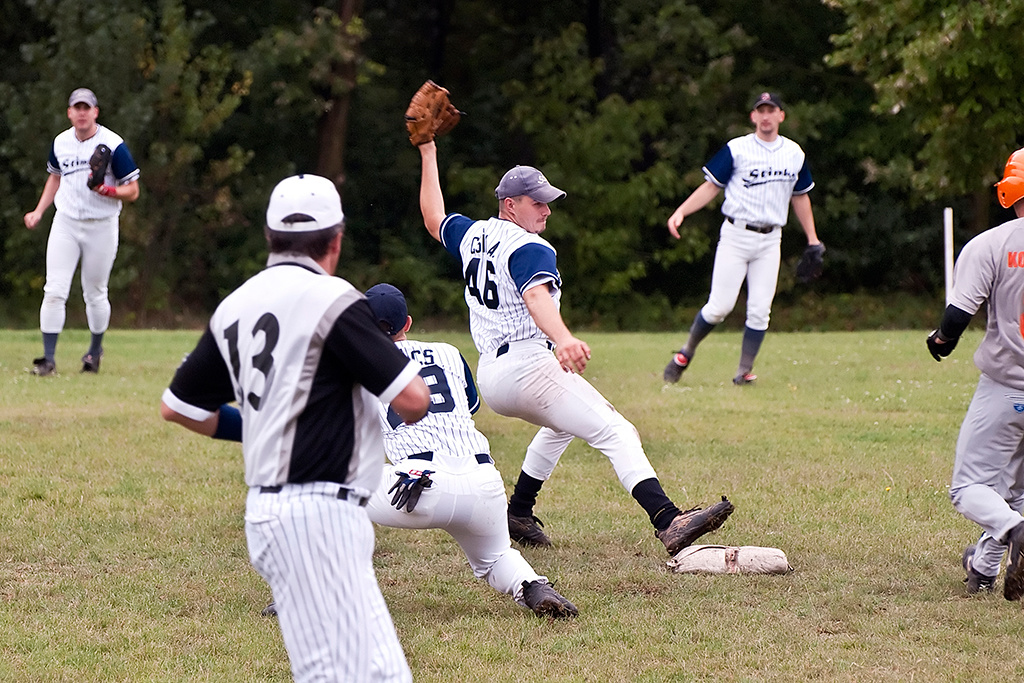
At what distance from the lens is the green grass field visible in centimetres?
490

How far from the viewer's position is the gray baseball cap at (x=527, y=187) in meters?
6.15

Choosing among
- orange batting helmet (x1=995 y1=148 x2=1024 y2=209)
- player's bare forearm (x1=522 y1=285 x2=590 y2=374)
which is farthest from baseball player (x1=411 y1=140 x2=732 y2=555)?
orange batting helmet (x1=995 y1=148 x2=1024 y2=209)

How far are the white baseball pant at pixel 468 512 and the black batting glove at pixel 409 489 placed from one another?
0.03 meters

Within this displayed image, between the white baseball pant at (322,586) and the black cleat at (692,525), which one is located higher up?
the white baseball pant at (322,586)

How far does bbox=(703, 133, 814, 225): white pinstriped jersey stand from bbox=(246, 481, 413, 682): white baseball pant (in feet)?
28.9

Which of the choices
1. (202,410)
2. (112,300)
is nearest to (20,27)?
(112,300)

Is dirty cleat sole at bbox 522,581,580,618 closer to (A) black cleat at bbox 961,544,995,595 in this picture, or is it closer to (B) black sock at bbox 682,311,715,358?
(A) black cleat at bbox 961,544,995,595

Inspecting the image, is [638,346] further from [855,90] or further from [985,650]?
[855,90]

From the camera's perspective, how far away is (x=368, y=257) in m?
31.0

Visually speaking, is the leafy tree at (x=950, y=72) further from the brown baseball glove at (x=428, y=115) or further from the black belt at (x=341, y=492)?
the black belt at (x=341, y=492)

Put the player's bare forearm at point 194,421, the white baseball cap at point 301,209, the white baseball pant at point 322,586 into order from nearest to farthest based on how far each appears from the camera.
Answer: the white baseball pant at point 322,586 < the white baseball cap at point 301,209 < the player's bare forearm at point 194,421

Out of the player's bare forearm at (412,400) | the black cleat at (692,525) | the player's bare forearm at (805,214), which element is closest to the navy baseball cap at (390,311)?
the black cleat at (692,525)

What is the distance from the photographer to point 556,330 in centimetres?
546

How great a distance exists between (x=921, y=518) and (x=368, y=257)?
81.1ft
